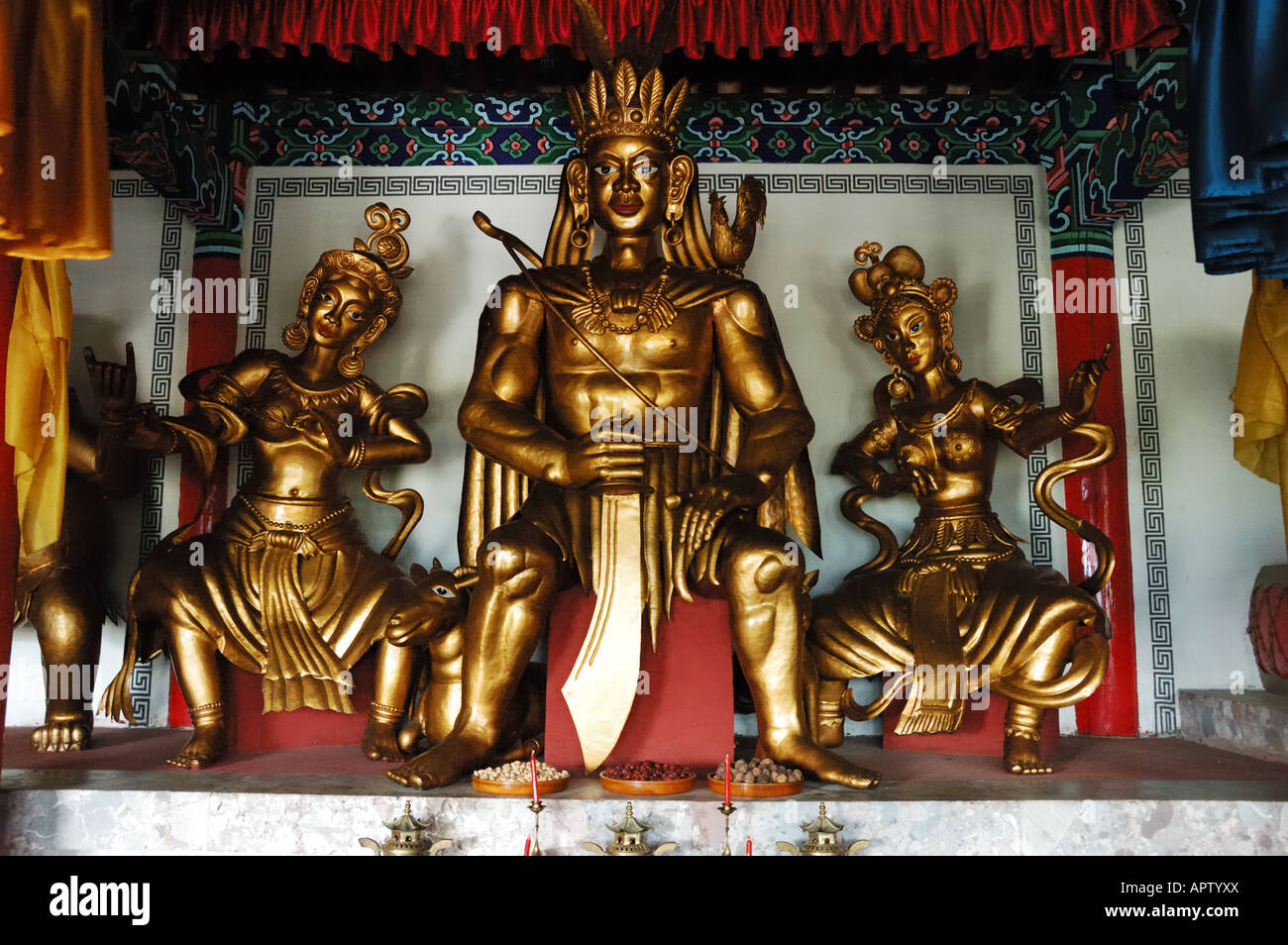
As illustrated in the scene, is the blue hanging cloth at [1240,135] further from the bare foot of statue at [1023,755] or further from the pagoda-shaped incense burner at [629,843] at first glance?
the pagoda-shaped incense burner at [629,843]

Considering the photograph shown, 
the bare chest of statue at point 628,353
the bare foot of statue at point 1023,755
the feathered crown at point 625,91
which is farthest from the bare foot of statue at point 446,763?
the feathered crown at point 625,91

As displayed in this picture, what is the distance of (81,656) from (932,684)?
10.3 ft

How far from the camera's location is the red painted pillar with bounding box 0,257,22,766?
3336mm

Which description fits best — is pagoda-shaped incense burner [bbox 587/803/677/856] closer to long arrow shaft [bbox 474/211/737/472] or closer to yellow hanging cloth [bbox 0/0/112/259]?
long arrow shaft [bbox 474/211/737/472]

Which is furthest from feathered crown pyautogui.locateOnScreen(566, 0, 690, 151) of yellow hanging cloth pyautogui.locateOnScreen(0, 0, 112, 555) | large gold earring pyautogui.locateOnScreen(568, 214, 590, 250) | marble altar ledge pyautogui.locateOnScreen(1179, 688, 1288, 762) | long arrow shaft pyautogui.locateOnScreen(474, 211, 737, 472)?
marble altar ledge pyautogui.locateOnScreen(1179, 688, 1288, 762)

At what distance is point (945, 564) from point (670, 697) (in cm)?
130

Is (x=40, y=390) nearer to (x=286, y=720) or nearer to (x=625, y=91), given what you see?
(x=286, y=720)

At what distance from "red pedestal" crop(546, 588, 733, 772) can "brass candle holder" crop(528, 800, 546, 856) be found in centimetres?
48

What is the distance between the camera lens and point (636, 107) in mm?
4125

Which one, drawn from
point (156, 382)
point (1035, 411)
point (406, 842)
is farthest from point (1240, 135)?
point (156, 382)

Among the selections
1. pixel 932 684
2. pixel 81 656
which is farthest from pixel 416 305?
pixel 932 684

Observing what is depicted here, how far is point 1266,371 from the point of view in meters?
4.02

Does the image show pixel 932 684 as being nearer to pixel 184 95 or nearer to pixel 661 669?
pixel 661 669

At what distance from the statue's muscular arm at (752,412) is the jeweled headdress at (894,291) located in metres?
0.75
